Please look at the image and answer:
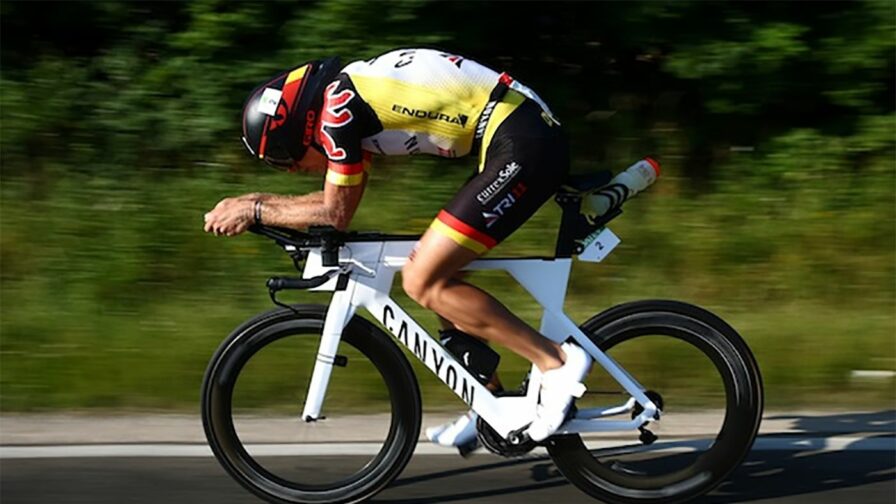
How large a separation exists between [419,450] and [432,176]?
3.30 m

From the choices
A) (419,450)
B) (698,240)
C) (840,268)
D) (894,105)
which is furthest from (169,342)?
(894,105)

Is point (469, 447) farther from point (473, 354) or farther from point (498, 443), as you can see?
point (473, 354)

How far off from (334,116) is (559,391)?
124cm

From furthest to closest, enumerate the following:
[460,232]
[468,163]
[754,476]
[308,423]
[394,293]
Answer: [468,163]
[394,293]
[754,476]
[308,423]
[460,232]

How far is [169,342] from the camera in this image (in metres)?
6.66

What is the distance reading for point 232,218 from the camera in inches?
182

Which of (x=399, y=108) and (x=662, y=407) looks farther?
(x=662, y=407)

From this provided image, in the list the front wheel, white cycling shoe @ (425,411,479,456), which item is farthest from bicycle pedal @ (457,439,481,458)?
the front wheel

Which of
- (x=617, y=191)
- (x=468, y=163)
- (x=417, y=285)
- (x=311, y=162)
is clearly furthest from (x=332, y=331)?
(x=468, y=163)

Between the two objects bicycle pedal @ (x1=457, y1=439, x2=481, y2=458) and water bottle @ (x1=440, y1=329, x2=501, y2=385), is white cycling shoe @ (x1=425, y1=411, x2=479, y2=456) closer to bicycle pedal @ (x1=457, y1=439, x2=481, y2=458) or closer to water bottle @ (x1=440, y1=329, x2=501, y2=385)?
bicycle pedal @ (x1=457, y1=439, x2=481, y2=458)

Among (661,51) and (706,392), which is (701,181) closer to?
(661,51)

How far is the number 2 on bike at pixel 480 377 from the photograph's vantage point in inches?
188

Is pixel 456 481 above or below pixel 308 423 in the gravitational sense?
below

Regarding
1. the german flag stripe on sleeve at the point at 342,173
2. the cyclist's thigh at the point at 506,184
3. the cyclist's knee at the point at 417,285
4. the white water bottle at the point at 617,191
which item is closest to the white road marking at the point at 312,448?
the cyclist's knee at the point at 417,285
